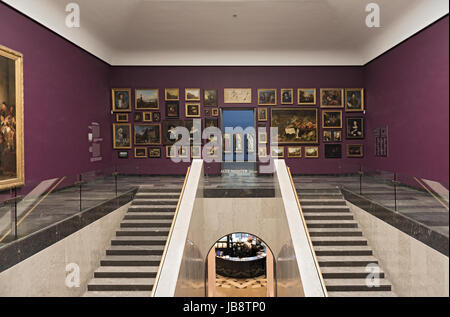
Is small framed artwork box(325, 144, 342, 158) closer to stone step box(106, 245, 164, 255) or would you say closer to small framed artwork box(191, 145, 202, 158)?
small framed artwork box(191, 145, 202, 158)

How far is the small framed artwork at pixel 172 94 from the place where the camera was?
49.8 feet

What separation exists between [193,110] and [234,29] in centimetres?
419

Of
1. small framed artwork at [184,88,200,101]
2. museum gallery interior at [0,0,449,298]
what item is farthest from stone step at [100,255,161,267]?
small framed artwork at [184,88,200,101]

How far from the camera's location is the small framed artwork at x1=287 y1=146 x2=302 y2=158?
50.1 feet

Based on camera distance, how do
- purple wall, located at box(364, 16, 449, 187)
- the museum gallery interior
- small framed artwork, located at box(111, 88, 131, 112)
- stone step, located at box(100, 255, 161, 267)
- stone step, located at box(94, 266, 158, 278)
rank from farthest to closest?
small framed artwork, located at box(111, 88, 131, 112) < purple wall, located at box(364, 16, 449, 187) < stone step, located at box(100, 255, 161, 267) < stone step, located at box(94, 266, 158, 278) < the museum gallery interior

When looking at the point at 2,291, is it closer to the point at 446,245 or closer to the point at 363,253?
the point at 446,245

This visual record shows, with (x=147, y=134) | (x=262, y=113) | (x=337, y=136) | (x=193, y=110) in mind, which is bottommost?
(x=337, y=136)

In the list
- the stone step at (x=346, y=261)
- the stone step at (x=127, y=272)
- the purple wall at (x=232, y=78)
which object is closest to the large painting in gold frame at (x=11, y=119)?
the stone step at (x=127, y=272)

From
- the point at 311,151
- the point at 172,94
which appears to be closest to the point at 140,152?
the point at 172,94

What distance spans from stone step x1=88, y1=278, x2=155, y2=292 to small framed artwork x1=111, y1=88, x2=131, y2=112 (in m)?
9.46

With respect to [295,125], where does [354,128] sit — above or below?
below

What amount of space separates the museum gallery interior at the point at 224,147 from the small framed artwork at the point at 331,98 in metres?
0.07

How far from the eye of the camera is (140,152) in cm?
1533

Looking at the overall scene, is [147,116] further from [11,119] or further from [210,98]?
[11,119]
